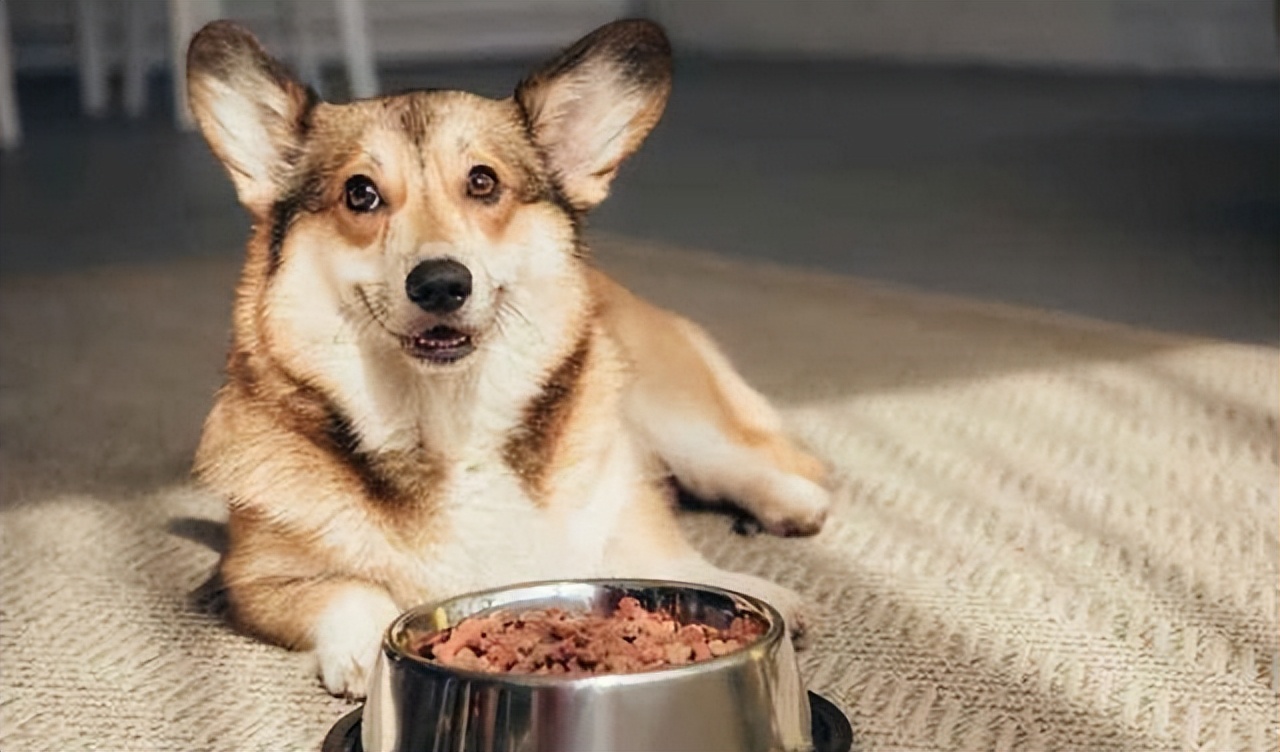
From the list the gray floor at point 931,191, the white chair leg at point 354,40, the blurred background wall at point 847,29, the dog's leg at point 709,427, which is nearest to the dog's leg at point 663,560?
the dog's leg at point 709,427

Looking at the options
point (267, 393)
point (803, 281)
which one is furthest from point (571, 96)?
point (803, 281)

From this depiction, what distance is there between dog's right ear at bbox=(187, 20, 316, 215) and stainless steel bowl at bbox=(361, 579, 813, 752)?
266mm

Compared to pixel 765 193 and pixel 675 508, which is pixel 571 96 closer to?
pixel 675 508

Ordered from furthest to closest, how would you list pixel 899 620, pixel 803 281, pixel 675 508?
1. pixel 803 281
2. pixel 675 508
3. pixel 899 620

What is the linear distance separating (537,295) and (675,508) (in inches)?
15.7

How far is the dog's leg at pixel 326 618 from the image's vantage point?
98 cm

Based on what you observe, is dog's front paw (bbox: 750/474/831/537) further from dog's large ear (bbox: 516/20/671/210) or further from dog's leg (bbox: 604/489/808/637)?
dog's large ear (bbox: 516/20/671/210)

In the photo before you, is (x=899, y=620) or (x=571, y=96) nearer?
(x=571, y=96)

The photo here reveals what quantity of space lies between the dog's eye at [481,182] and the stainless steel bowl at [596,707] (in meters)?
0.23

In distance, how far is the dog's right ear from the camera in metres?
0.92

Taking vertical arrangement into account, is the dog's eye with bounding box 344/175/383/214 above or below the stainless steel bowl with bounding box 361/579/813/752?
above

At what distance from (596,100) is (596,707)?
0.34 metres

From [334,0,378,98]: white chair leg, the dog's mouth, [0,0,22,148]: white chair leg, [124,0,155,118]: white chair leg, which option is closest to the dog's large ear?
the dog's mouth

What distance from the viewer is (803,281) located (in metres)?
2.44
